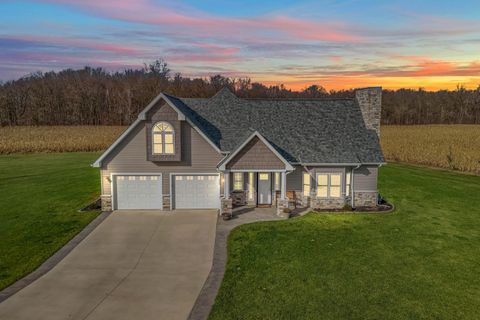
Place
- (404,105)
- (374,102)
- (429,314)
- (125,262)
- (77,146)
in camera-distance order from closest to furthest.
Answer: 1. (429,314)
2. (125,262)
3. (374,102)
4. (77,146)
5. (404,105)

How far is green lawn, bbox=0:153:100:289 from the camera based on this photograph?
1514 centimetres

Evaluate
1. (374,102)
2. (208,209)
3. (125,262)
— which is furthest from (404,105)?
(125,262)

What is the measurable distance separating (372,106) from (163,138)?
14570 millimetres

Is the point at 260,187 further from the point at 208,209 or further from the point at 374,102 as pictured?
the point at 374,102

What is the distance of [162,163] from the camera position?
21.6 m

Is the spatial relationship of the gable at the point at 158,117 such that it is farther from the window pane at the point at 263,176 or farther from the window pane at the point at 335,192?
the window pane at the point at 335,192

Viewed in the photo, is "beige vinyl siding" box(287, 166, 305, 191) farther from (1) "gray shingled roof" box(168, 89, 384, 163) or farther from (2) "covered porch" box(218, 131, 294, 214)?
(2) "covered porch" box(218, 131, 294, 214)

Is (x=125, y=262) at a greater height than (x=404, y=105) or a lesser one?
lesser

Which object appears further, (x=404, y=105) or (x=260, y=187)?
(x=404, y=105)

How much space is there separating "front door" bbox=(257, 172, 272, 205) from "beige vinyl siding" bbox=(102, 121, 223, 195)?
310 centimetres

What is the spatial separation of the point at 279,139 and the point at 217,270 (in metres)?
11.9

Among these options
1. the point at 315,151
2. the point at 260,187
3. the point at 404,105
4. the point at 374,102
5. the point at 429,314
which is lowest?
the point at 429,314

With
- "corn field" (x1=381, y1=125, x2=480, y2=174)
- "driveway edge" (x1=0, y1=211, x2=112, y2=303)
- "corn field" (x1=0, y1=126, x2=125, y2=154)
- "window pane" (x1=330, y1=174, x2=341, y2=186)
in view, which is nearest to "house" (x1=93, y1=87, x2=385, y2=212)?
"window pane" (x1=330, y1=174, x2=341, y2=186)

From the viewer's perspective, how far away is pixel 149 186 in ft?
71.9
